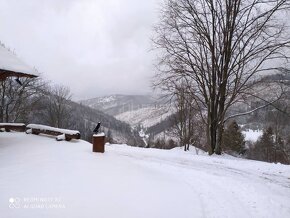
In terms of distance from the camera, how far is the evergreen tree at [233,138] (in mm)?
48344

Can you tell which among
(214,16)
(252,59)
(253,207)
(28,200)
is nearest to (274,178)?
(253,207)

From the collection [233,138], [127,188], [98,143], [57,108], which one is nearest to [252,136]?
[233,138]

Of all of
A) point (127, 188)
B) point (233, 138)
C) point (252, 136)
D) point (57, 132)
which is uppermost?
point (252, 136)

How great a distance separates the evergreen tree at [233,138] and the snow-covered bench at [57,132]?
36.7 meters

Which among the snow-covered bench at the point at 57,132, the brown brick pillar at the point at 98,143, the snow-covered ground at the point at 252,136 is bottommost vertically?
the brown brick pillar at the point at 98,143

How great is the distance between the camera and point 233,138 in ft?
161

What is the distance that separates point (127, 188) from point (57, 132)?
347 inches

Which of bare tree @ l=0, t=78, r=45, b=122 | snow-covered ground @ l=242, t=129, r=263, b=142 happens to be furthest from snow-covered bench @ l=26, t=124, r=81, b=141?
snow-covered ground @ l=242, t=129, r=263, b=142

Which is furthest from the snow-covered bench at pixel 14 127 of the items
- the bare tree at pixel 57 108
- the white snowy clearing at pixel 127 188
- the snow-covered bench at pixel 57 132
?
the bare tree at pixel 57 108

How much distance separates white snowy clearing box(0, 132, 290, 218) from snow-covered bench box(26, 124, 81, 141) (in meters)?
3.50

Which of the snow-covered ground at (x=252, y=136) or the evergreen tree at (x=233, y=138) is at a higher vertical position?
the snow-covered ground at (x=252, y=136)

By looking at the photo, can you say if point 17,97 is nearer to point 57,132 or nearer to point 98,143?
point 57,132

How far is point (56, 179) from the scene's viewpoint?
7.00 metres

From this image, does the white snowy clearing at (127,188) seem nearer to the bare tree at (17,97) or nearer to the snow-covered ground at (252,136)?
the bare tree at (17,97)
